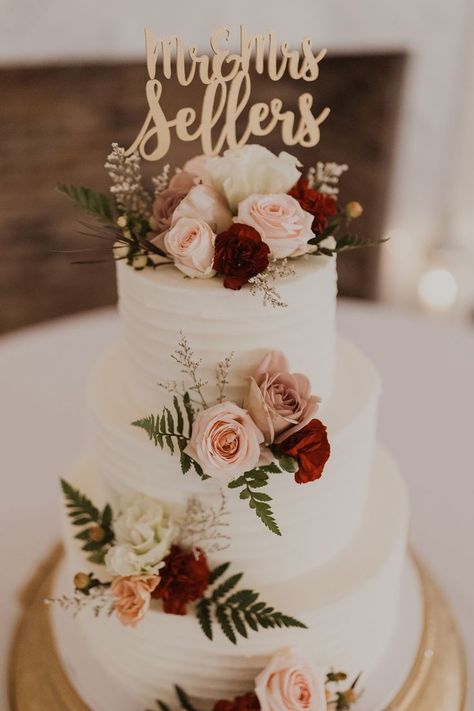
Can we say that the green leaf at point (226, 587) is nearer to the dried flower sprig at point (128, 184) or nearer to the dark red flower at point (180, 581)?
the dark red flower at point (180, 581)

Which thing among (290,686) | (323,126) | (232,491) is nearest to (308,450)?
(232,491)

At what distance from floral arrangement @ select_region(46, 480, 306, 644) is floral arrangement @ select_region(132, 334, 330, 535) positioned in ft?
0.50

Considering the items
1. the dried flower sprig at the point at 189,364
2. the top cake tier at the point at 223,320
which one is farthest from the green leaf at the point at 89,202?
the dried flower sprig at the point at 189,364

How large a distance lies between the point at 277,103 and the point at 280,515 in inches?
34.5

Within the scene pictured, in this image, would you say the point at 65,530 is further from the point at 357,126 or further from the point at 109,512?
the point at 357,126

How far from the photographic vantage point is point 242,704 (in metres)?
1.48

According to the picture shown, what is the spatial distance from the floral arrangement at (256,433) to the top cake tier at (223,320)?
0.10ft

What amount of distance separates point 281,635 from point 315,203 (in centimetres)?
93

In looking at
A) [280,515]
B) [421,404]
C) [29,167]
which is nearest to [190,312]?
[280,515]

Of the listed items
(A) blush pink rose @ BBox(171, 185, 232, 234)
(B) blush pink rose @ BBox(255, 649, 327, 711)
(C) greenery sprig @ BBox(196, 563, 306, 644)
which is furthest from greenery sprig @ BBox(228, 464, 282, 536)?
(A) blush pink rose @ BBox(171, 185, 232, 234)

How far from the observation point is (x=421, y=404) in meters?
3.02

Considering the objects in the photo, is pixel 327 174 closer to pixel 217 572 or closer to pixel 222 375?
pixel 222 375

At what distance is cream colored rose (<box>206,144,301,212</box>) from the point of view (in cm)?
139

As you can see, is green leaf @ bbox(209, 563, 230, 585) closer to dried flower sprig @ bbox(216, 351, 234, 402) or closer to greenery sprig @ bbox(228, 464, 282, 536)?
greenery sprig @ bbox(228, 464, 282, 536)
